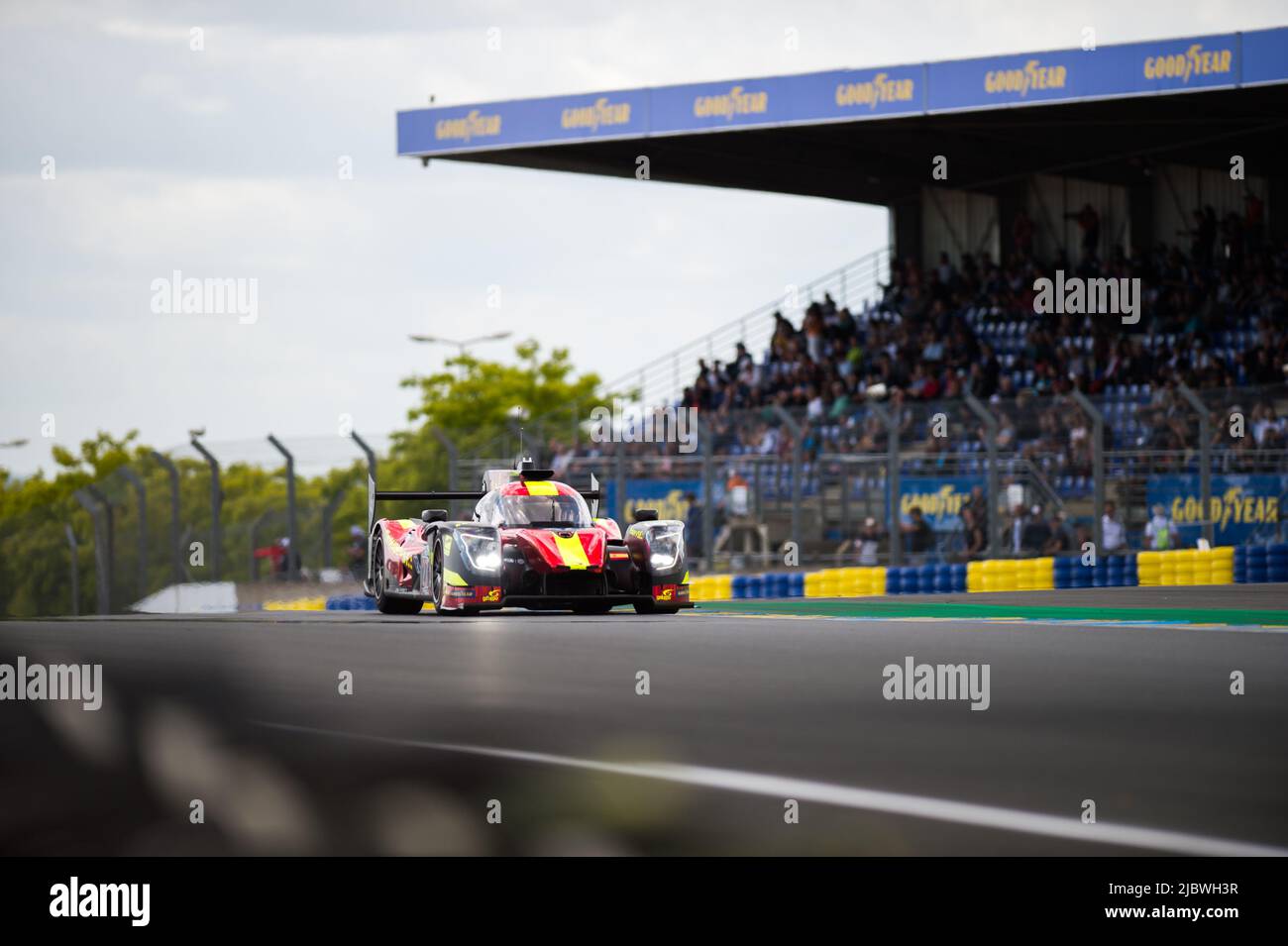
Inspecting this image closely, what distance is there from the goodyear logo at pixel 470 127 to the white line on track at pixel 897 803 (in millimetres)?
26477

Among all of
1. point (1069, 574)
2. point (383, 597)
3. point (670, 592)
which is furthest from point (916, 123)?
point (670, 592)

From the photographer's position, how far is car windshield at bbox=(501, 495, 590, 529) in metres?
17.2

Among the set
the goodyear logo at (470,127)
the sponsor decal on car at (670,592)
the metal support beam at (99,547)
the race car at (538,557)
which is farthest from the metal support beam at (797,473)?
the goodyear logo at (470,127)

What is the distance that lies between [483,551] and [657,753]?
9136 mm

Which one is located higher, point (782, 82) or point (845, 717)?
point (782, 82)

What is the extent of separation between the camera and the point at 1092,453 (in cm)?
2266

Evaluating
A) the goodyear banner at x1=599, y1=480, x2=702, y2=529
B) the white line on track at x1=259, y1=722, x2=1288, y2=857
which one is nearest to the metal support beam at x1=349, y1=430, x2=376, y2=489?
the goodyear banner at x1=599, y1=480, x2=702, y2=529

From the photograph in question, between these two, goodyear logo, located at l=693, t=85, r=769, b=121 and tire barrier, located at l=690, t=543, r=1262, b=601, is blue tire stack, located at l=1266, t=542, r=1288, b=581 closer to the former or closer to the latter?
tire barrier, located at l=690, t=543, r=1262, b=601

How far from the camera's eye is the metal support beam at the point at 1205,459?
867 inches

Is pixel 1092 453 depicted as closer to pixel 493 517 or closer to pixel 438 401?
pixel 493 517

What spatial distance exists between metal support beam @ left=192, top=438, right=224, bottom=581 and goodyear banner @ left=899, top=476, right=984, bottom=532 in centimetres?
879

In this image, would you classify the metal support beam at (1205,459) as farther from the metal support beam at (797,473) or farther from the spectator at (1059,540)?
the metal support beam at (797,473)
